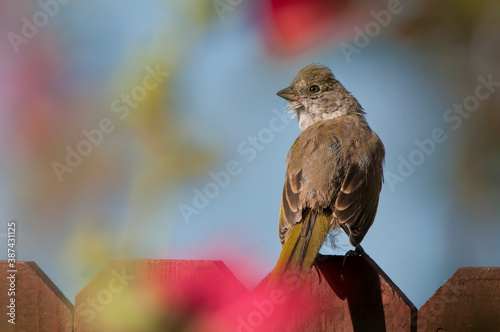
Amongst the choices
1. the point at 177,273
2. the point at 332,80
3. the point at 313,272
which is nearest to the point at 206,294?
the point at 177,273

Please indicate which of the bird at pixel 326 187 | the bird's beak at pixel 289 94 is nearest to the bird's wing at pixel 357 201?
the bird at pixel 326 187

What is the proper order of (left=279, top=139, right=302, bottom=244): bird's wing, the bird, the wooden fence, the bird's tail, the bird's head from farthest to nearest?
1. the bird's head
2. (left=279, top=139, right=302, bottom=244): bird's wing
3. the bird
4. the bird's tail
5. the wooden fence

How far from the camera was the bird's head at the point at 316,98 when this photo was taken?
16.6 ft

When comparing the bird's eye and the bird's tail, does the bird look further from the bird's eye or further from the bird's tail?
the bird's eye

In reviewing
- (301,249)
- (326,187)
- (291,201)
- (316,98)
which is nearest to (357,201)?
(326,187)

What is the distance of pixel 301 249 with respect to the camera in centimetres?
333

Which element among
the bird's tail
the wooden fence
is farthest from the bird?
the wooden fence

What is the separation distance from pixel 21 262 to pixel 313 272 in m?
1.29

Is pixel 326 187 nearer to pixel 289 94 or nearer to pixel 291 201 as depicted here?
pixel 291 201

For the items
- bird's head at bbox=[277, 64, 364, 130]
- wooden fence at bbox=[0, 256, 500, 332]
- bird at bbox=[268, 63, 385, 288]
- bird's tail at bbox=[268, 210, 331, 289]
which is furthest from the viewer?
bird's head at bbox=[277, 64, 364, 130]

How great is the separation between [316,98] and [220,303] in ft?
8.91

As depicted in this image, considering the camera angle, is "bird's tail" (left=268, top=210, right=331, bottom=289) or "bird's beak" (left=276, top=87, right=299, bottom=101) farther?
"bird's beak" (left=276, top=87, right=299, bottom=101)

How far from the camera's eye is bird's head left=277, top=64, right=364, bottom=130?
5.07 m

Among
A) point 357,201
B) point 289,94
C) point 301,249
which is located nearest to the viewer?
point 301,249
